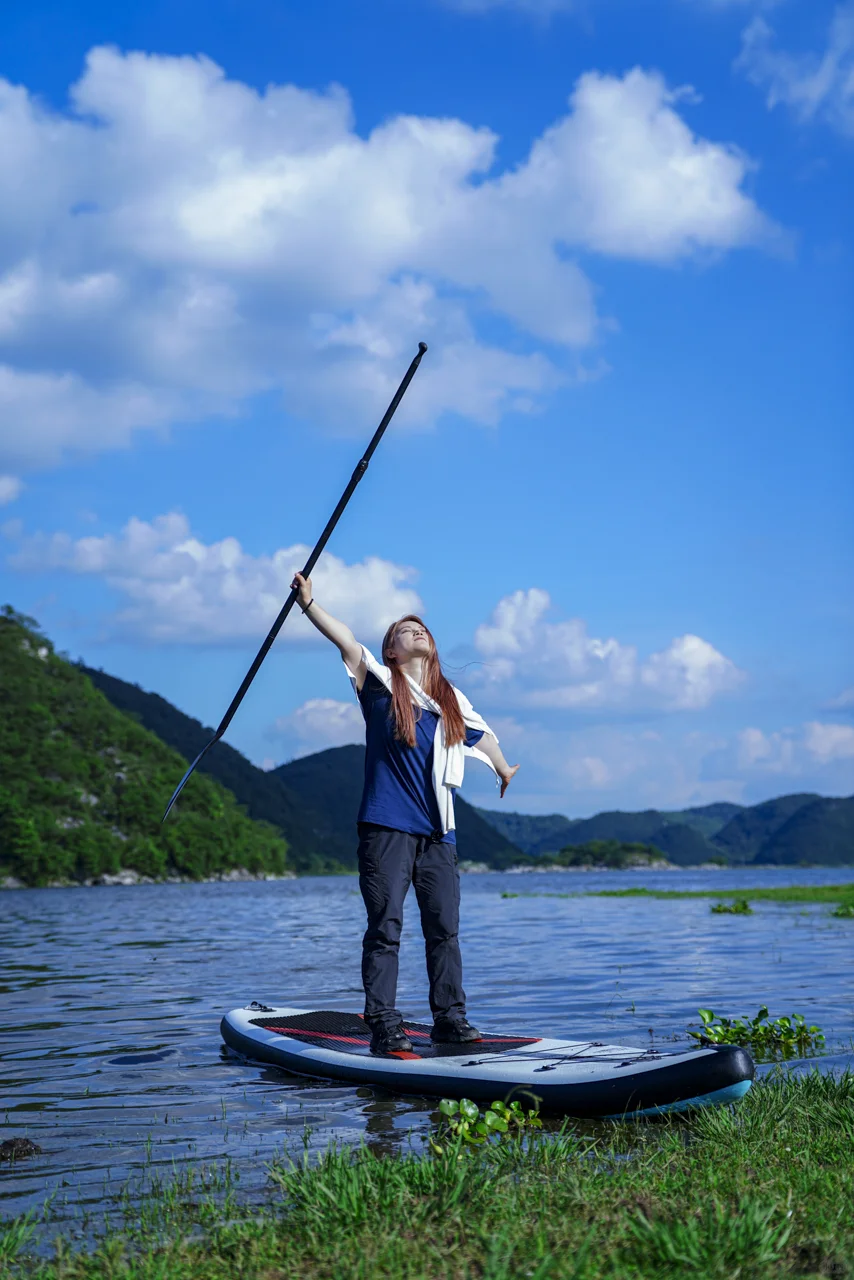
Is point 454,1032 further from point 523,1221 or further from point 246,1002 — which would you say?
→ point 246,1002

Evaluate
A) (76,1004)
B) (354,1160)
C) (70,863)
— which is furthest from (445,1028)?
(70,863)

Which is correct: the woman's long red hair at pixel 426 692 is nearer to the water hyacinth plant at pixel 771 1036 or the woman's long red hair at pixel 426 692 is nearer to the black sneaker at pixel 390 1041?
the black sneaker at pixel 390 1041

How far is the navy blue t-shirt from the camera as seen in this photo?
7746 mm

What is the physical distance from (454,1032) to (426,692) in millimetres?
2392

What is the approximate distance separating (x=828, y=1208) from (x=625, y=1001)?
8480 mm

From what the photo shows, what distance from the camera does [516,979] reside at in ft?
49.9

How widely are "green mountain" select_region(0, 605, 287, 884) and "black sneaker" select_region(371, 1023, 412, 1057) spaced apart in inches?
4849

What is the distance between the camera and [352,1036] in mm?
8945

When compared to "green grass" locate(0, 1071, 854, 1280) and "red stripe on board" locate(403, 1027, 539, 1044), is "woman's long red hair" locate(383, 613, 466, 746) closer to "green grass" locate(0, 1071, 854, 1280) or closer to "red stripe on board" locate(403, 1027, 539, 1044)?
"red stripe on board" locate(403, 1027, 539, 1044)

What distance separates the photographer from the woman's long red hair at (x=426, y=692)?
778 centimetres

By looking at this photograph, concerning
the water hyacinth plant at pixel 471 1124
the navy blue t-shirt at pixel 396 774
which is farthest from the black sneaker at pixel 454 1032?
the water hyacinth plant at pixel 471 1124

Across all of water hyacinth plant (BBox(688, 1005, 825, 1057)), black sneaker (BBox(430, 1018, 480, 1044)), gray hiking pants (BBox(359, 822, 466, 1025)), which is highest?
gray hiking pants (BBox(359, 822, 466, 1025))

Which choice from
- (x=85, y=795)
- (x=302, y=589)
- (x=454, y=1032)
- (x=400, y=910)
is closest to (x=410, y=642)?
(x=302, y=589)

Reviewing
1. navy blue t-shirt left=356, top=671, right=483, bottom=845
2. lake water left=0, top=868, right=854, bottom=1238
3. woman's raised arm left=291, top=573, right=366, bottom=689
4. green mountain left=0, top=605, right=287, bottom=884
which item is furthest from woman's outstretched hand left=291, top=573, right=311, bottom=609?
green mountain left=0, top=605, right=287, bottom=884
